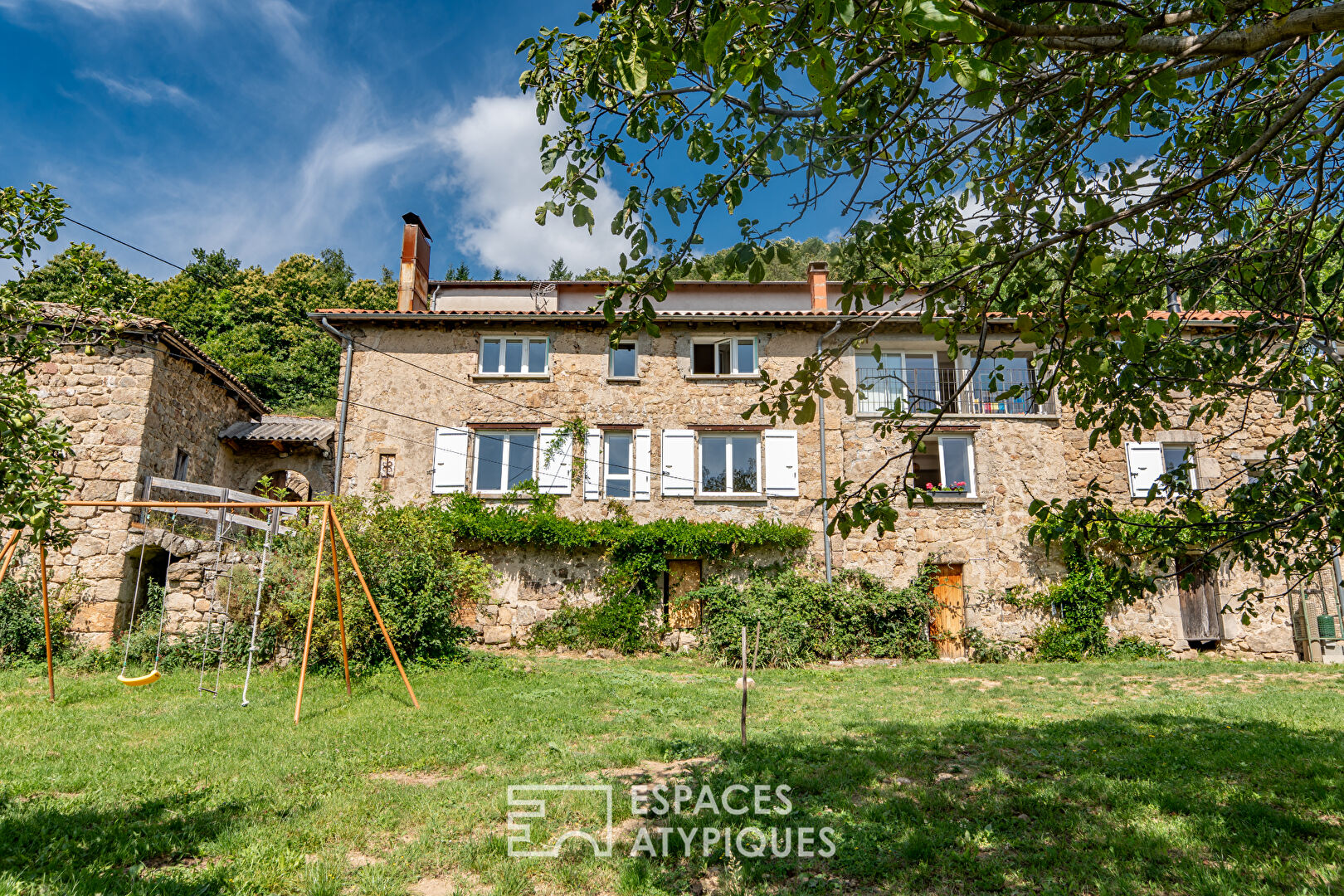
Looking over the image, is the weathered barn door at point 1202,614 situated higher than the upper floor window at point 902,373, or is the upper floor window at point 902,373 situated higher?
the upper floor window at point 902,373

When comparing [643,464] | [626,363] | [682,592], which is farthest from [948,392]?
[682,592]

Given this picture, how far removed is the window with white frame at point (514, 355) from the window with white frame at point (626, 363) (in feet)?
4.72

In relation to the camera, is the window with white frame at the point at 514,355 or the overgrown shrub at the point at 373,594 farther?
the window with white frame at the point at 514,355

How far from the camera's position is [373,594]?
11.8m

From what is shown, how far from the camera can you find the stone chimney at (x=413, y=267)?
59.6ft

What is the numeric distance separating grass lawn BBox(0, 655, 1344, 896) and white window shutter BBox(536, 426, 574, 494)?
6.44 metres

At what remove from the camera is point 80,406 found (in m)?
13.4

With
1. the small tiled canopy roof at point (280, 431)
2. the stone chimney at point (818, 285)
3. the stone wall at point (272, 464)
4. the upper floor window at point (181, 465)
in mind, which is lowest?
the upper floor window at point (181, 465)

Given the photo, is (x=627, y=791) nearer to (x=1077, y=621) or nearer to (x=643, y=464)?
(x=643, y=464)

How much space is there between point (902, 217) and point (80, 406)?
1500 cm

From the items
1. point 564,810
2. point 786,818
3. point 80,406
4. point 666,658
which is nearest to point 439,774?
point 564,810

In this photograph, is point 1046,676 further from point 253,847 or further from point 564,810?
point 253,847

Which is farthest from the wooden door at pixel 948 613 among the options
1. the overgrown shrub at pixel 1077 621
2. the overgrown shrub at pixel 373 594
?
the overgrown shrub at pixel 373 594

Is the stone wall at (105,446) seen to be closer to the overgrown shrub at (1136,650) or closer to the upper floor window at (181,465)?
the upper floor window at (181,465)
